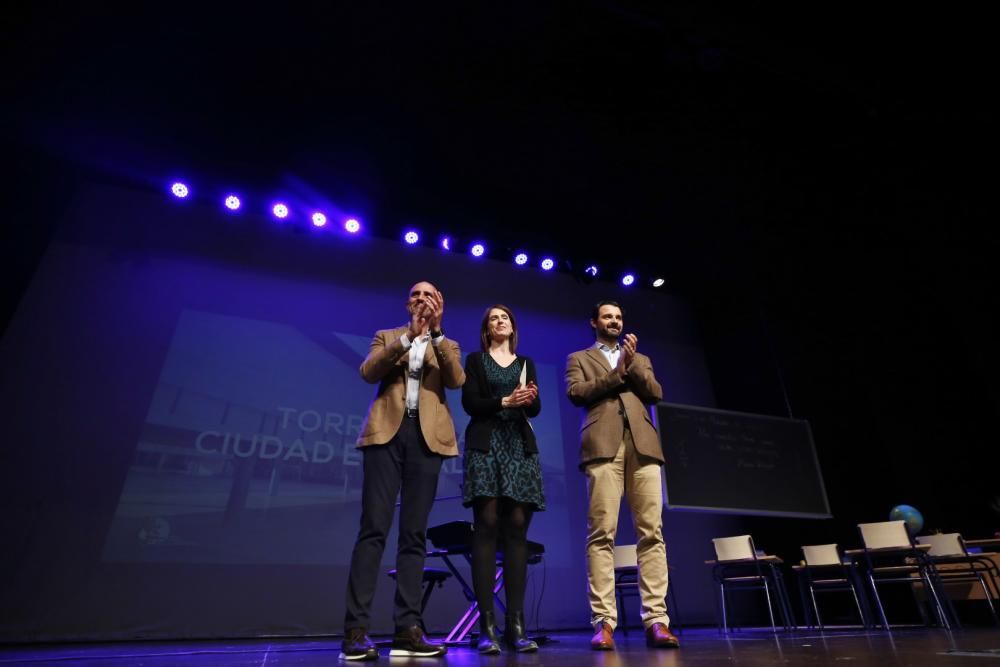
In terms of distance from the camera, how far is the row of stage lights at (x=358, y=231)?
4.61m

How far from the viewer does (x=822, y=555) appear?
4184 millimetres

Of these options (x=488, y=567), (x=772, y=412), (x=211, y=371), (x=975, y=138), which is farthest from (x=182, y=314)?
(x=975, y=138)

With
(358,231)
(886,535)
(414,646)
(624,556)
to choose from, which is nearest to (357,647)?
(414,646)

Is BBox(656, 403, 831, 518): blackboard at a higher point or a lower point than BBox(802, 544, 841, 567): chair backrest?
higher

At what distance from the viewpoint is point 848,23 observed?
333 centimetres

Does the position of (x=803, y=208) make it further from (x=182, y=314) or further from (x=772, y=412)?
(x=182, y=314)

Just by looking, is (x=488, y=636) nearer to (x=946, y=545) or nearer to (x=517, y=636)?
(x=517, y=636)

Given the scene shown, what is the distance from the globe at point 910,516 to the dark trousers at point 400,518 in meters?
4.17

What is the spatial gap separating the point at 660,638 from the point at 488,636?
0.70 meters

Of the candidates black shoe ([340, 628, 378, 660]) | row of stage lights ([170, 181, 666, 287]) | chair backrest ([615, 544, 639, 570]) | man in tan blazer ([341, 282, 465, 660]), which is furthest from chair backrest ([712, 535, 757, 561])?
black shoe ([340, 628, 378, 660])

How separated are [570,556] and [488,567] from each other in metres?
2.80

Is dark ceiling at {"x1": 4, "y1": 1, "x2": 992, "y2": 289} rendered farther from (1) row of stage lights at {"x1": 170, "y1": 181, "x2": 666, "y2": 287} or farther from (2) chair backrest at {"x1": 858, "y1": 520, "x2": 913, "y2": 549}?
(2) chair backrest at {"x1": 858, "y1": 520, "x2": 913, "y2": 549}

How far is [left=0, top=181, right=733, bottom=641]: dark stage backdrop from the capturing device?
11.6 feet

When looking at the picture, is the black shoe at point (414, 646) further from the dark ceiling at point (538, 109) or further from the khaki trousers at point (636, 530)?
the dark ceiling at point (538, 109)
